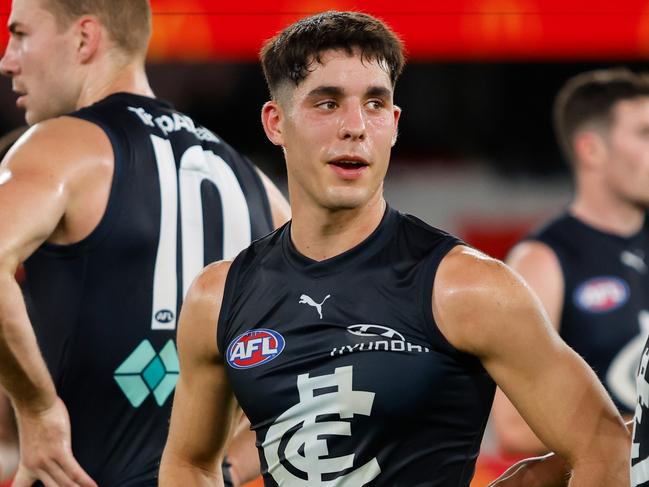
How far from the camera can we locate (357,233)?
2.51m

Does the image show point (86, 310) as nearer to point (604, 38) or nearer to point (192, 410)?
point (192, 410)

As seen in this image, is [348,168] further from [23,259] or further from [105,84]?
[105,84]

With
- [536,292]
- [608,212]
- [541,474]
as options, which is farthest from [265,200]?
[608,212]

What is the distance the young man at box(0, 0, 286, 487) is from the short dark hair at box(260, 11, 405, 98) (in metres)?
0.65

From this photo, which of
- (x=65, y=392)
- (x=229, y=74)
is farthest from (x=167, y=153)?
(x=229, y=74)

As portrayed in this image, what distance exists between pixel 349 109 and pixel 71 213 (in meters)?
0.85

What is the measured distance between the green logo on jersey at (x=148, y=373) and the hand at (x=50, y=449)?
0.21m

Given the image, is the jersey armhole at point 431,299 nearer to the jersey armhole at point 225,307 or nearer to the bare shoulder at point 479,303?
the bare shoulder at point 479,303

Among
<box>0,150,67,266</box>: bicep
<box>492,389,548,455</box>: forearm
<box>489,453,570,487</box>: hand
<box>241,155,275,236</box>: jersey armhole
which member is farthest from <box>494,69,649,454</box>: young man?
<box>0,150,67,266</box>: bicep

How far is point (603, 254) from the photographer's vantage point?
5336mm

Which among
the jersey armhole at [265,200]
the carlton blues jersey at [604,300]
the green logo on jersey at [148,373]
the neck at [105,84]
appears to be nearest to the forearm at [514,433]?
the carlton blues jersey at [604,300]

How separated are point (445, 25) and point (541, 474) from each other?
4397 mm

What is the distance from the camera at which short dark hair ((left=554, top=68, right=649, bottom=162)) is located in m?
5.82

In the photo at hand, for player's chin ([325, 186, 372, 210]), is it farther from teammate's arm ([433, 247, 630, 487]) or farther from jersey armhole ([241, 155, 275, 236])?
jersey armhole ([241, 155, 275, 236])
